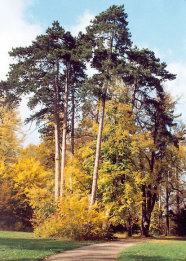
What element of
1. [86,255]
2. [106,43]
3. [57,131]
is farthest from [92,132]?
[86,255]

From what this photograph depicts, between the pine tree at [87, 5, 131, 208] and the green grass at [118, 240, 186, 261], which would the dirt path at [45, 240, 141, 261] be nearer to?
the green grass at [118, 240, 186, 261]

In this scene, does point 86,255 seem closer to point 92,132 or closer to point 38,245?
point 38,245

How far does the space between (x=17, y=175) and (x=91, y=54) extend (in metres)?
12.5

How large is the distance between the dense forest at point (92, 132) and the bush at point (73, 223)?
2.4 inches

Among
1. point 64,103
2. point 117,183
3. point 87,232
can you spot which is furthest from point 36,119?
point 87,232

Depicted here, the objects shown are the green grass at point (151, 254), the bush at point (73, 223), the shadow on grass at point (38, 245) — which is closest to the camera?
the green grass at point (151, 254)

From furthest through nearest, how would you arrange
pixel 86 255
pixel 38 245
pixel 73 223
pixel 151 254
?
1. pixel 73 223
2. pixel 38 245
3. pixel 151 254
4. pixel 86 255

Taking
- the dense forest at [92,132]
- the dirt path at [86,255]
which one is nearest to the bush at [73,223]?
the dense forest at [92,132]

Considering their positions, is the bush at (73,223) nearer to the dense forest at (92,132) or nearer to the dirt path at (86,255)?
the dense forest at (92,132)

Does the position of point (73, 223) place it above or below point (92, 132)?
below

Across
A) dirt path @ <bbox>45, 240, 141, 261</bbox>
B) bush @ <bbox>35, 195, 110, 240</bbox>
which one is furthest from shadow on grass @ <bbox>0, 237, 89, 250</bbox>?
bush @ <bbox>35, 195, 110, 240</bbox>

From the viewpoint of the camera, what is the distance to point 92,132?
23.1 m

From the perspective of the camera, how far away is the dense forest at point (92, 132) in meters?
18.4

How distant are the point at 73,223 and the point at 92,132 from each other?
8.97 metres
